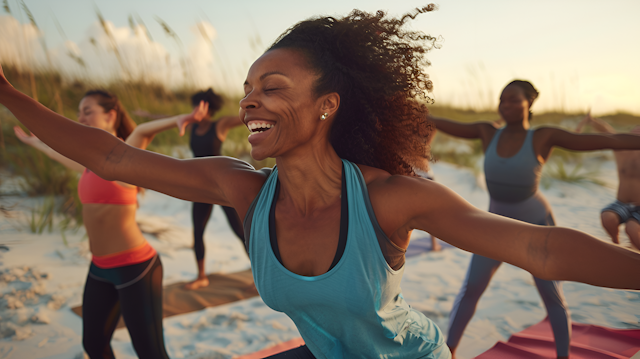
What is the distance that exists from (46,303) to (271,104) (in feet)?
14.1

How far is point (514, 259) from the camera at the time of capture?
1.17m

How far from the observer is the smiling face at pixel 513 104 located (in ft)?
11.4

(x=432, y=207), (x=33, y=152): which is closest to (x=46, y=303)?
(x=33, y=152)

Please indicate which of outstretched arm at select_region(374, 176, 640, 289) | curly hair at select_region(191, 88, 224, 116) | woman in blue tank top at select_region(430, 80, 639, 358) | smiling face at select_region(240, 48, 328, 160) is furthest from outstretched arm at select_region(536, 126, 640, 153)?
curly hair at select_region(191, 88, 224, 116)

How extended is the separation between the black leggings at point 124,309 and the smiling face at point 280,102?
1.59 metres

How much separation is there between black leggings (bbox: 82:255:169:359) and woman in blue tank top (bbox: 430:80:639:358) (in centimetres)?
219

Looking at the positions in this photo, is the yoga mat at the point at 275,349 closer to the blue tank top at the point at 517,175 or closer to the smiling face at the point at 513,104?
the blue tank top at the point at 517,175

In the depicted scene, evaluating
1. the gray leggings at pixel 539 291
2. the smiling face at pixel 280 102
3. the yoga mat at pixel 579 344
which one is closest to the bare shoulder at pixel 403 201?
the smiling face at pixel 280 102

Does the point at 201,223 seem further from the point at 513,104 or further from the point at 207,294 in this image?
the point at 513,104

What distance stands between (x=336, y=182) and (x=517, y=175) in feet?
8.13

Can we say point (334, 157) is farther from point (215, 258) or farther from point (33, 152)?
point (33, 152)

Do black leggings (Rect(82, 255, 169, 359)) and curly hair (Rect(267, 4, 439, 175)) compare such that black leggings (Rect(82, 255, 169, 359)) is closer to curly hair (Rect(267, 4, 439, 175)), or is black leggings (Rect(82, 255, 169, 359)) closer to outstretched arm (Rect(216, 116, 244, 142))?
curly hair (Rect(267, 4, 439, 175))

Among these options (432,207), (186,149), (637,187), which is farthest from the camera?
(186,149)

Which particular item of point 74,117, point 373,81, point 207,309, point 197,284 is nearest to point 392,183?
point 373,81
